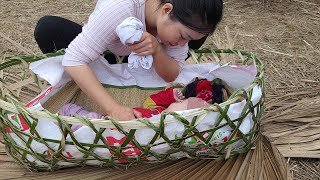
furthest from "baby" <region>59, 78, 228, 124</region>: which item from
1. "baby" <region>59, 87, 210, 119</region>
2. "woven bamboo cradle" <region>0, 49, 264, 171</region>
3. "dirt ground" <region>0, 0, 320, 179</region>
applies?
"dirt ground" <region>0, 0, 320, 179</region>

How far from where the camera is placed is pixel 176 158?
1058 millimetres

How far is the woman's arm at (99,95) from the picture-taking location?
42.8 inches

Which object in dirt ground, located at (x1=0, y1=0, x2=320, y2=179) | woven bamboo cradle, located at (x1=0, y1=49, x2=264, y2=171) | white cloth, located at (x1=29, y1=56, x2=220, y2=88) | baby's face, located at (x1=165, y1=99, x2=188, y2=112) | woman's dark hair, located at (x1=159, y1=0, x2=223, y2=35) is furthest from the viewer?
dirt ground, located at (x1=0, y1=0, x2=320, y2=179)

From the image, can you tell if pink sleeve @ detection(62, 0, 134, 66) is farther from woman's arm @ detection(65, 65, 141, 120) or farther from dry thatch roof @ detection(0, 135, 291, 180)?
dry thatch roof @ detection(0, 135, 291, 180)

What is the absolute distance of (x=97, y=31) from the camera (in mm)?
1142

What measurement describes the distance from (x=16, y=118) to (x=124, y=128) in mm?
236

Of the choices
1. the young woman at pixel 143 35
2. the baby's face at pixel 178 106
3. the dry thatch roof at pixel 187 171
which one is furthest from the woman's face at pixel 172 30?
the dry thatch roof at pixel 187 171

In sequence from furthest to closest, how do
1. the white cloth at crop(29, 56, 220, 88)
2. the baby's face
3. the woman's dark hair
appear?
the white cloth at crop(29, 56, 220, 88)
the baby's face
the woman's dark hair

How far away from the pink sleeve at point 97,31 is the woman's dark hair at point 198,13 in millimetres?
125

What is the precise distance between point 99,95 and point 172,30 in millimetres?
212

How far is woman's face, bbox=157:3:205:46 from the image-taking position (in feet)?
3.59

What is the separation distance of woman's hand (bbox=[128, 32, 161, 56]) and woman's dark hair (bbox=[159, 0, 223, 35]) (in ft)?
0.24

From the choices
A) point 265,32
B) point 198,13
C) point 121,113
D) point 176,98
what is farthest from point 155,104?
point 265,32

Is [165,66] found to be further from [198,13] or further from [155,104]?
[198,13]
